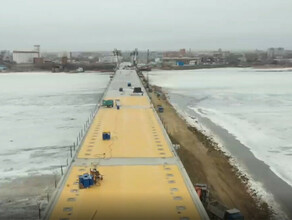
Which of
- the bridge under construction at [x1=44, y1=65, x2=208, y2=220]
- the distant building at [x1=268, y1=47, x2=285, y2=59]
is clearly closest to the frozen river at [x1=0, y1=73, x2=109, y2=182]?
the bridge under construction at [x1=44, y1=65, x2=208, y2=220]

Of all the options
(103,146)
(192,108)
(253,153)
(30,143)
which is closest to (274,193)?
(253,153)

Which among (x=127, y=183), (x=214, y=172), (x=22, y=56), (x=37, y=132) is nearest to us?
(x=127, y=183)

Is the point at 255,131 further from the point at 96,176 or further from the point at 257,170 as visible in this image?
the point at 96,176

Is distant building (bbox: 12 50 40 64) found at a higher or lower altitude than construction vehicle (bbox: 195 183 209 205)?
higher

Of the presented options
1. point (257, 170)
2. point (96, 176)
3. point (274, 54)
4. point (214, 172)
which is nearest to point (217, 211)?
point (96, 176)

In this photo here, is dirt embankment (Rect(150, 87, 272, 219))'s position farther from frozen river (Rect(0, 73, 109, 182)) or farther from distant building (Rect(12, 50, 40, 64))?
distant building (Rect(12, 50, 40, 64))

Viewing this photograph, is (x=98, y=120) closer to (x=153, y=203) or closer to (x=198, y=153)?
(x=198, y=153)
